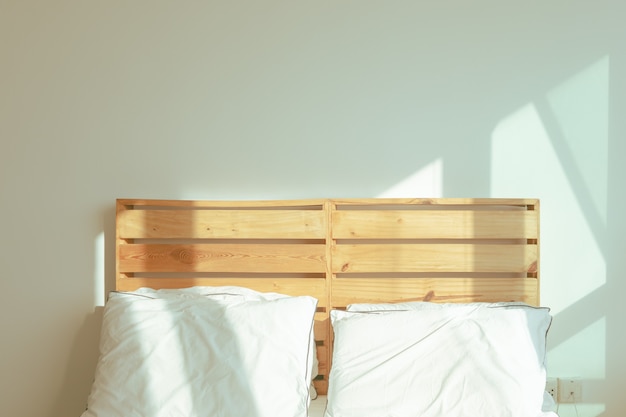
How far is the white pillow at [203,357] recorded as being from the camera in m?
2.29

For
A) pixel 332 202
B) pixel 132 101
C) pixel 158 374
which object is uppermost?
pixel 132 101

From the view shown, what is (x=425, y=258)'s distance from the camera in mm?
2797

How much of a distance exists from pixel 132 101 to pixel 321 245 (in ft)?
3.20

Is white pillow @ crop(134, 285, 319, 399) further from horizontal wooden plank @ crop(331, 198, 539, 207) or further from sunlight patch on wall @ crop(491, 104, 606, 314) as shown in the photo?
sunlight patch on wall @ crop(491, 104, 606, 314)

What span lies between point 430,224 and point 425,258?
5.3 inches

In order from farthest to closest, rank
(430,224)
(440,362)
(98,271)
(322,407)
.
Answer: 1. (98,271)
2. (430,224)
3. (322,407)
4. (440,362)

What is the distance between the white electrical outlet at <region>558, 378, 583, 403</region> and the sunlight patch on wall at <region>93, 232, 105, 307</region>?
1891 mm

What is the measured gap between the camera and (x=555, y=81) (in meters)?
2.85

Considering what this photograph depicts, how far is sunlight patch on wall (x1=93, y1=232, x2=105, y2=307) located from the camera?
2.90 metres

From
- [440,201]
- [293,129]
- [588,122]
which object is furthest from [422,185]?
[588,122]

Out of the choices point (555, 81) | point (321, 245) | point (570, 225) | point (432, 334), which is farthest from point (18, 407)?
point (555, 81)

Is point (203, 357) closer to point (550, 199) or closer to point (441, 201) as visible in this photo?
point (441, 201)

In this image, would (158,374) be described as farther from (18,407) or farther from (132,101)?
(132,101)

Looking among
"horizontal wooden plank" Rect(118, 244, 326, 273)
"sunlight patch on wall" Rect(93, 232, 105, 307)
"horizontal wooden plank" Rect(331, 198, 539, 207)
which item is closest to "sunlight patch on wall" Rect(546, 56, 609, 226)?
"horizontal wooden plank" Rect(331, 198, 539, 207)
